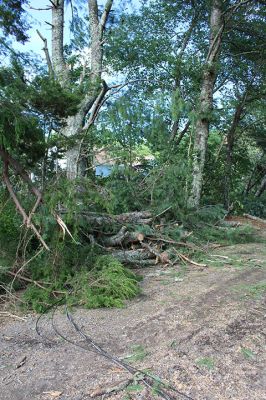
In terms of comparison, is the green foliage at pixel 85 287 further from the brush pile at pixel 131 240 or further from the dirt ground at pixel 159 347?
the brush pile at pixel 131 240

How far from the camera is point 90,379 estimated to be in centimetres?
221

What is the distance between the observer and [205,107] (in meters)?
8.45

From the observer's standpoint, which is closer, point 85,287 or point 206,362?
point 206,362

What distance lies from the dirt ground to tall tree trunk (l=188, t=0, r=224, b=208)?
4.58 metres

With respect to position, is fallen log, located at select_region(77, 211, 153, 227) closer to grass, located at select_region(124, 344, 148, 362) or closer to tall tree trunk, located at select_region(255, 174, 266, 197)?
grass, located at select_region(124, 344, 148, 362)

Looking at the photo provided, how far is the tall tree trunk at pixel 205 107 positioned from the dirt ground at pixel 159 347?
15.0ft

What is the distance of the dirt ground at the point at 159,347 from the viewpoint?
2.11m

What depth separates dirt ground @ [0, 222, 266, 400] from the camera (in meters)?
2.11

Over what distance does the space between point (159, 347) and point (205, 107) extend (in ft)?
22.8

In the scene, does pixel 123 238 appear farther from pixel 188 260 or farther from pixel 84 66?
pixel 84 66

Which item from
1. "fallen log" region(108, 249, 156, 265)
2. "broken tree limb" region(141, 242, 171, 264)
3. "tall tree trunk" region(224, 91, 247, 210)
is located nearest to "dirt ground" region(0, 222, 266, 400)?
"fallen log" region(108, 249, 156, 265)

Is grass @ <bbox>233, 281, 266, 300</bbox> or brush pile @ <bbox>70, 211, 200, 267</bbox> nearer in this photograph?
grass @ <bbox>233, 281, 266, 300</bbox>

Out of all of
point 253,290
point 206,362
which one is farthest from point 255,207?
point 206,362

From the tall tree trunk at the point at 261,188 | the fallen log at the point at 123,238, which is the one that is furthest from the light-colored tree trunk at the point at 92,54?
the tall tree trunk at the point at 261,188
